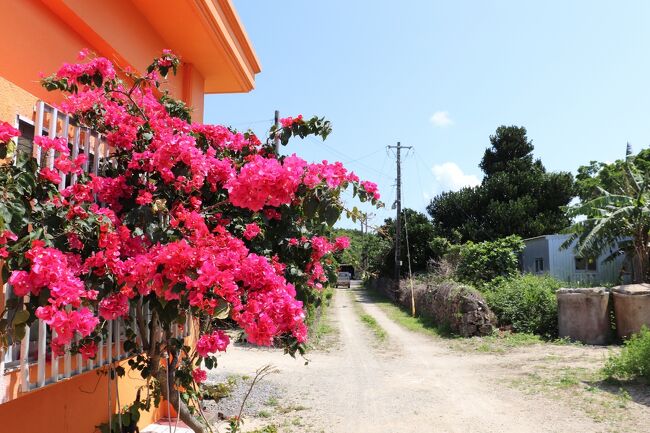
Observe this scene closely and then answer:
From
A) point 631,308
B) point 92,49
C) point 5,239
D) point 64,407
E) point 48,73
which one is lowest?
point 64,407

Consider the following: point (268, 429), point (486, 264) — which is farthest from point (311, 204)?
point (486, 264)

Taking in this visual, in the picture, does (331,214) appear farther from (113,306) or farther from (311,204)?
(113,306)

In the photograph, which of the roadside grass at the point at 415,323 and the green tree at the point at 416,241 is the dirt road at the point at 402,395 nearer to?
the roadside grass at the point at 415,323

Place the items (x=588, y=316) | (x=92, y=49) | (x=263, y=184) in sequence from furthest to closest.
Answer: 1. (x=588, y=316)
2. (x=92, y=49)
3. (x=263, y=184)

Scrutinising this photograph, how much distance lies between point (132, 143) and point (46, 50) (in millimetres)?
1342

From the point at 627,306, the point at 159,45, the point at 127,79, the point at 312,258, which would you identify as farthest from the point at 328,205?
the point at 627,306

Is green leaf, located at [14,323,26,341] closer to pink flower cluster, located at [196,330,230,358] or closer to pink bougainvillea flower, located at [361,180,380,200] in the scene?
pink flower cluster, located at [196,330,230,358]

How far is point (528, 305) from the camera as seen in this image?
1515 centimetres

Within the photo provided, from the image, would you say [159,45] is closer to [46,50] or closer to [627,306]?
[46,50]

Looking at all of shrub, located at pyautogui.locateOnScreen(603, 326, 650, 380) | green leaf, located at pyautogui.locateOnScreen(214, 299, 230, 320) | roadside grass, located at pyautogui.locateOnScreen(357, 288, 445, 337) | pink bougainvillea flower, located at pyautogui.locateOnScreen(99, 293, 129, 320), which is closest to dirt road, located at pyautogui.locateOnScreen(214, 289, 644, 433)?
shrub, located at pyautogui.locateOnScreen(603, 326, 650, 380)

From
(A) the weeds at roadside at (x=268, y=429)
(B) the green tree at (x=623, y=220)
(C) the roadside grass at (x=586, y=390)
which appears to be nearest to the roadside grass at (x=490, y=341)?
(C) the roadside grass at (x=586, y=390)

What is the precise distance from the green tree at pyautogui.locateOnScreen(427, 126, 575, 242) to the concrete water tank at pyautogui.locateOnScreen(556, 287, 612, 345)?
58.1 feet

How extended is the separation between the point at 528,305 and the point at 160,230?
46.7 ft

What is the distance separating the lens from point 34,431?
3.44 meters
